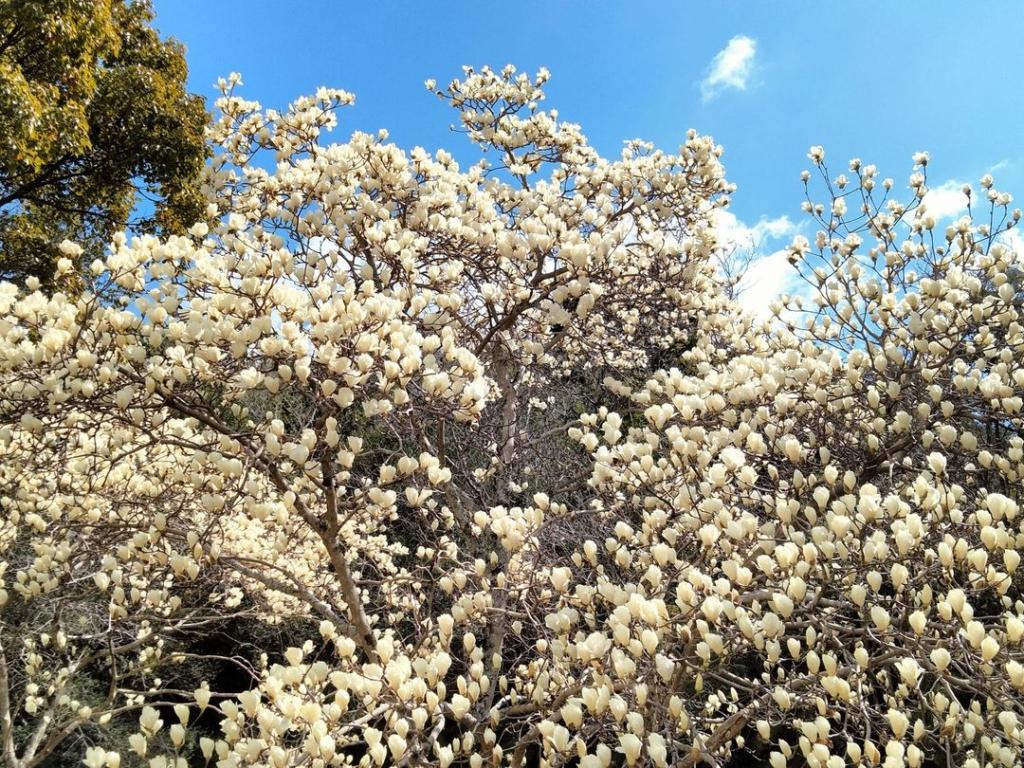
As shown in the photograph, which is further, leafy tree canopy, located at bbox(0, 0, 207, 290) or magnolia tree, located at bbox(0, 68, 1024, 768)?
leafy tree canopy, located at bbox(0, 0, 207, 290)

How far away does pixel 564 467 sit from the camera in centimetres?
467

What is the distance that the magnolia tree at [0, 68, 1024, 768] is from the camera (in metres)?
1.96

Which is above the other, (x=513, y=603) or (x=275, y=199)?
(x=275, y=199)

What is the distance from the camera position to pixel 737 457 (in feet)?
7.88

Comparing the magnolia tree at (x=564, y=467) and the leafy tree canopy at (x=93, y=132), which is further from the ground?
the leafy tree canopy at (x=93, y=132)

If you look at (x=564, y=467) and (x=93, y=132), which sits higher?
(x=93, y=132)

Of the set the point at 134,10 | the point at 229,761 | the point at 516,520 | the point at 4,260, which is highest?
the point at 134,10

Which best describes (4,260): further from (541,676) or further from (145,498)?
(541,676)

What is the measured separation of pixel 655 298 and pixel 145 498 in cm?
372

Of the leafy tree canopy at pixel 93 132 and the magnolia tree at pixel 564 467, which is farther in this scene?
the leafy tree canopy at pixel 93 132

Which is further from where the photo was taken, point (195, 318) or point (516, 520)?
point (516, 520)

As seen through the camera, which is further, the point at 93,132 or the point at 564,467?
the point at 93,132

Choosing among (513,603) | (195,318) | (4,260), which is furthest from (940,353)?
(4,260)

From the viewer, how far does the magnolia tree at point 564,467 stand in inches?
77.2
